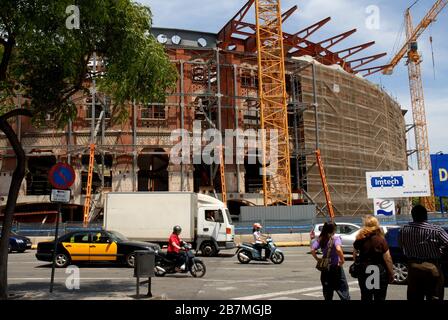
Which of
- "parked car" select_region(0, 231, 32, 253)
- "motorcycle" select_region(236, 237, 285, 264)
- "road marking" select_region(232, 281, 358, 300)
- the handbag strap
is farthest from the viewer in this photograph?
"parked car" select_region(0, 231, 32, 253)

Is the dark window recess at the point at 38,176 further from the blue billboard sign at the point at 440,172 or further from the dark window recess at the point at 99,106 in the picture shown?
the blue billboard sign at the point at 440,172

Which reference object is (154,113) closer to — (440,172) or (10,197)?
(440,172)

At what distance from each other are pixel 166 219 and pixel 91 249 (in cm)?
498

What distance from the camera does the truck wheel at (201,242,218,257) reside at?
21.1 m

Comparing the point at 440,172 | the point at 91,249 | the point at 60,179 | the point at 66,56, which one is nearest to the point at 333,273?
the point at 60,179

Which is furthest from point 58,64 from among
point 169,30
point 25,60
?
point 169,30

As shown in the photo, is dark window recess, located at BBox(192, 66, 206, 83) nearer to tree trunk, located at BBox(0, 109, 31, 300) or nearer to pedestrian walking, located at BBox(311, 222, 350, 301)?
tree trunk, located at BBox(0, 109, 31, 300)

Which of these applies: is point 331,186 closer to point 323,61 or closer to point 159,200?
point 323,61

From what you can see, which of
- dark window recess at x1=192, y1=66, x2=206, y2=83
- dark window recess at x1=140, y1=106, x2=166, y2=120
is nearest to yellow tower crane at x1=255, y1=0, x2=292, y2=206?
dark window recess at x1=192, y1=66, x2=206, y2=83

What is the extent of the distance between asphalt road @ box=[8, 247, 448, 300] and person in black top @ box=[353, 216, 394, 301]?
3732mm

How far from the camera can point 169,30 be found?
166 feet

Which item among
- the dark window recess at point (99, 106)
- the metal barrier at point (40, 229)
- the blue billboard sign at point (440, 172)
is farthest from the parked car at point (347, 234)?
the dark window recess at point (99, 106)

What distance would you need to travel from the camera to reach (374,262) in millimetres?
6523

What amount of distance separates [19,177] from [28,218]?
3229 centimetres
